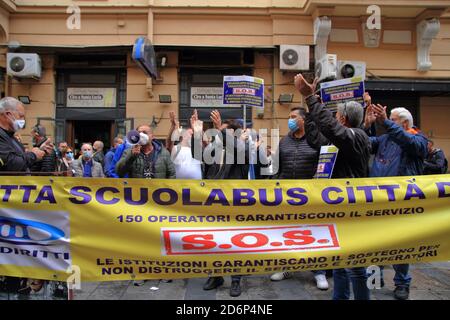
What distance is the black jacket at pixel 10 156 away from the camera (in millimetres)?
3088

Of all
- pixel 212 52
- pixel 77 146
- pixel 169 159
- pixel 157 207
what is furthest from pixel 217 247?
pixel 77 146

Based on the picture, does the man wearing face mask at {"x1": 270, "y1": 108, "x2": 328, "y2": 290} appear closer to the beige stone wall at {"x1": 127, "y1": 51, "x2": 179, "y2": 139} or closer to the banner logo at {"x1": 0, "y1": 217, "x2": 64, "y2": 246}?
the banner logo at {"x1": 0, "y1": 217, "x2": 64, "y2": 246}

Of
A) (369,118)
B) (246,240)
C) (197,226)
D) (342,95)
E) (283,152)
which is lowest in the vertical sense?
(246,240)

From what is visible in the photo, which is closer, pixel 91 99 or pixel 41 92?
pixel 41 92

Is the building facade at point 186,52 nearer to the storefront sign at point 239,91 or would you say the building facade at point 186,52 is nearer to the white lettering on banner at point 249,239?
the storefront sign at point 239,91

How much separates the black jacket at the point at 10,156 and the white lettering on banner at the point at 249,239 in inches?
50.1

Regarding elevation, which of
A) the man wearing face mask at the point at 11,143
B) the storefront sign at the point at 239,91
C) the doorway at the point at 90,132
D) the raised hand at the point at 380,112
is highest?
the storefront sign at the point at 239,91

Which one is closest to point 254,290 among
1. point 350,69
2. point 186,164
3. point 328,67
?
point 186,164

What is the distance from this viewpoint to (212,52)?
33.6 feet

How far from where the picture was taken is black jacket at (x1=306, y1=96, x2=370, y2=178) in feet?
10.0

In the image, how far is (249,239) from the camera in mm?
2967

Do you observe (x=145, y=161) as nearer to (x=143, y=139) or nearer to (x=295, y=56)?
(x=143, y=139)

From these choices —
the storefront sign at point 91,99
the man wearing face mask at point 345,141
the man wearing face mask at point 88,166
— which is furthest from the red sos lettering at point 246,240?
the storefront sign at point 91,99

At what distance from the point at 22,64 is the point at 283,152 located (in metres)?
7.78
